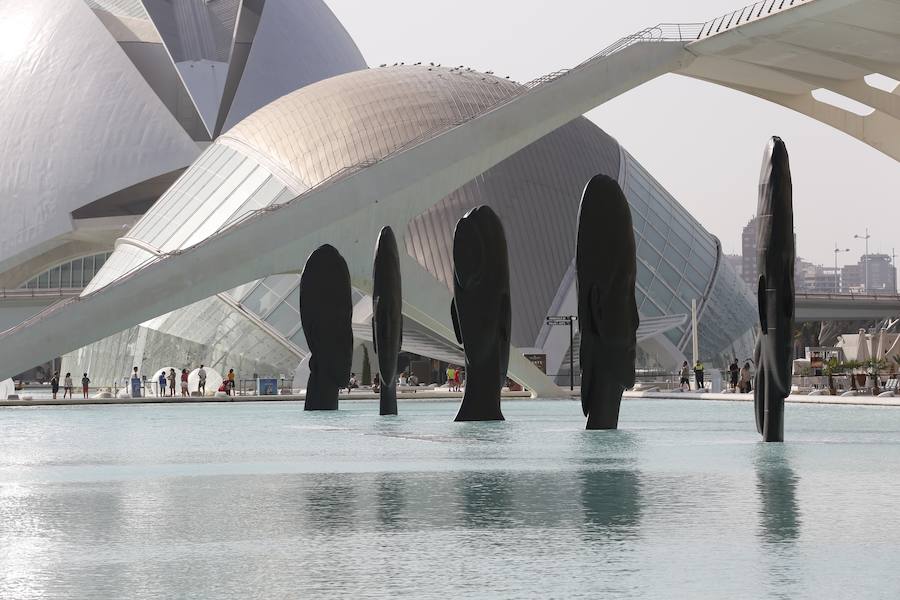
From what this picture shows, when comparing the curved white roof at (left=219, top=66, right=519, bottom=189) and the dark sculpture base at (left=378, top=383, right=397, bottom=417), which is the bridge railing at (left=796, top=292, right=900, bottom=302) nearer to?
the curved white roof at (left=219, top=66, right=519, bottom=189)

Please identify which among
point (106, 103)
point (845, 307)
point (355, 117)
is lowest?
point (845, 307)

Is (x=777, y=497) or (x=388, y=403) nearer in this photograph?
(x=777, y=497)

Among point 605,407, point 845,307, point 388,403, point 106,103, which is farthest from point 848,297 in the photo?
point 605,407

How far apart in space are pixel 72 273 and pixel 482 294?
2318 inches

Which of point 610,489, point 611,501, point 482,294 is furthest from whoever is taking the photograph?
point 482,294

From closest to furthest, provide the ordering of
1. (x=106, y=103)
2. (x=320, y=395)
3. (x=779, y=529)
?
1. (x=779, y=529)
2. (x=320, y=395)
3. (x=106, y=103)

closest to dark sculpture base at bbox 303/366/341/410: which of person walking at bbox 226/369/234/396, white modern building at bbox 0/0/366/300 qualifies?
person walking at bbox 226/369/234/396

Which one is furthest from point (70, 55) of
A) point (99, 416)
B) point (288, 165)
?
point (99, 416)

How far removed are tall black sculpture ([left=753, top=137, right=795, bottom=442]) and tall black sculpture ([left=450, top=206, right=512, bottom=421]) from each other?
604cm

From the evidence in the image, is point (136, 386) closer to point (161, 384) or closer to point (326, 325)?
point (161, 384)

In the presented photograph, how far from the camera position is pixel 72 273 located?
7950 centimetres

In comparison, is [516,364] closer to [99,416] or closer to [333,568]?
[99,416]

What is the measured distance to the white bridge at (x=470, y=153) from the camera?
38.3 meters

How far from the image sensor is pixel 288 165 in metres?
51.8
